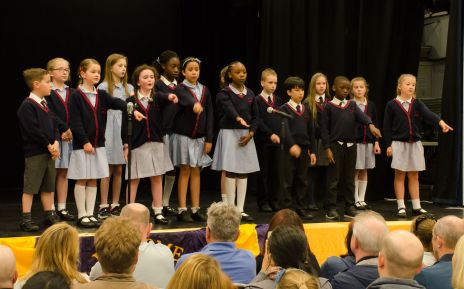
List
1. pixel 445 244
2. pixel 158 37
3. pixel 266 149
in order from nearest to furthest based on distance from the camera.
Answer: pixel 445 244, pixel 266 149, pixel 158 37

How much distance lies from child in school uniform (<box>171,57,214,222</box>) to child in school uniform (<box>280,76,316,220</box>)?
84 cm

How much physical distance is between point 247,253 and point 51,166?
2.53 metres

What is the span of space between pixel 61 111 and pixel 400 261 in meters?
3.66

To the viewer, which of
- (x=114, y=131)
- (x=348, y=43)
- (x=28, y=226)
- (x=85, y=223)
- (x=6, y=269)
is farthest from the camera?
(x=348, y=43)

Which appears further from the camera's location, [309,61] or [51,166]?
[309,61]

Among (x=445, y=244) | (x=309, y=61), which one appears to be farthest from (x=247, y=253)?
(x=309, y=61)

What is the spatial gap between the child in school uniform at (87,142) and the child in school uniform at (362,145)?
262 cm

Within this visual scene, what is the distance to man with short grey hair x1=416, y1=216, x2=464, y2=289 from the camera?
9.75ft

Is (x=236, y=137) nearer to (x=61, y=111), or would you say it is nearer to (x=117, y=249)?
(x=61, y=111)

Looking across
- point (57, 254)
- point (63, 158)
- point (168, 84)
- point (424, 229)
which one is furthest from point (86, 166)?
point (424, 229)

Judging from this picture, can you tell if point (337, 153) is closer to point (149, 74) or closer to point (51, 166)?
point (149, 74)

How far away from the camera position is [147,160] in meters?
5.61

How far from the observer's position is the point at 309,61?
829 centimetres

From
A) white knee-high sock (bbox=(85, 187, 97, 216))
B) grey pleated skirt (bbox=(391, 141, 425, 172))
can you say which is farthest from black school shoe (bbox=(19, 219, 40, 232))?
grey pleated skirt (bbox=(391, 141, 425, 172))
